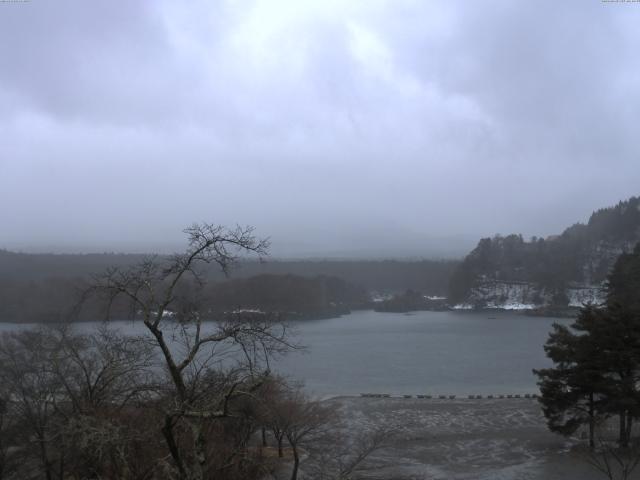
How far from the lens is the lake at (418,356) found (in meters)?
20.1

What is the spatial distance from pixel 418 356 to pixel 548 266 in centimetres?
3208

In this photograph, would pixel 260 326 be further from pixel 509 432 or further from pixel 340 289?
pixel 340 289

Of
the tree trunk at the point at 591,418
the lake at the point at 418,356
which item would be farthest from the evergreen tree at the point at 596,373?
the lake at the point at 418,356

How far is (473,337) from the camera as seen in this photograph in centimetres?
3391

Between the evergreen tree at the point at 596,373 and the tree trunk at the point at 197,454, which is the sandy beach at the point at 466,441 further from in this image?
the tree trunk at the point at 197,454

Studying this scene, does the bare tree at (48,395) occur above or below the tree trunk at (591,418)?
above

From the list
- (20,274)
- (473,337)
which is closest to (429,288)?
(473,337)

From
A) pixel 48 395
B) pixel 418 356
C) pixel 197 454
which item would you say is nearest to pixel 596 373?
pixel 48 395

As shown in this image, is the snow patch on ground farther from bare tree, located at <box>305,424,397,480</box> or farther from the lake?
bare tree, located at <box>305,424,397,480</box>

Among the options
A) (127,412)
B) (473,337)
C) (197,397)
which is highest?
(197,397)

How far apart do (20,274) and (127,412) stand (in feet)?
142

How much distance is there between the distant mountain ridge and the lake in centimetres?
900

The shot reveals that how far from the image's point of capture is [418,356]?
27.2m

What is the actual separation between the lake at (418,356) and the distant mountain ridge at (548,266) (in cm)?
900
